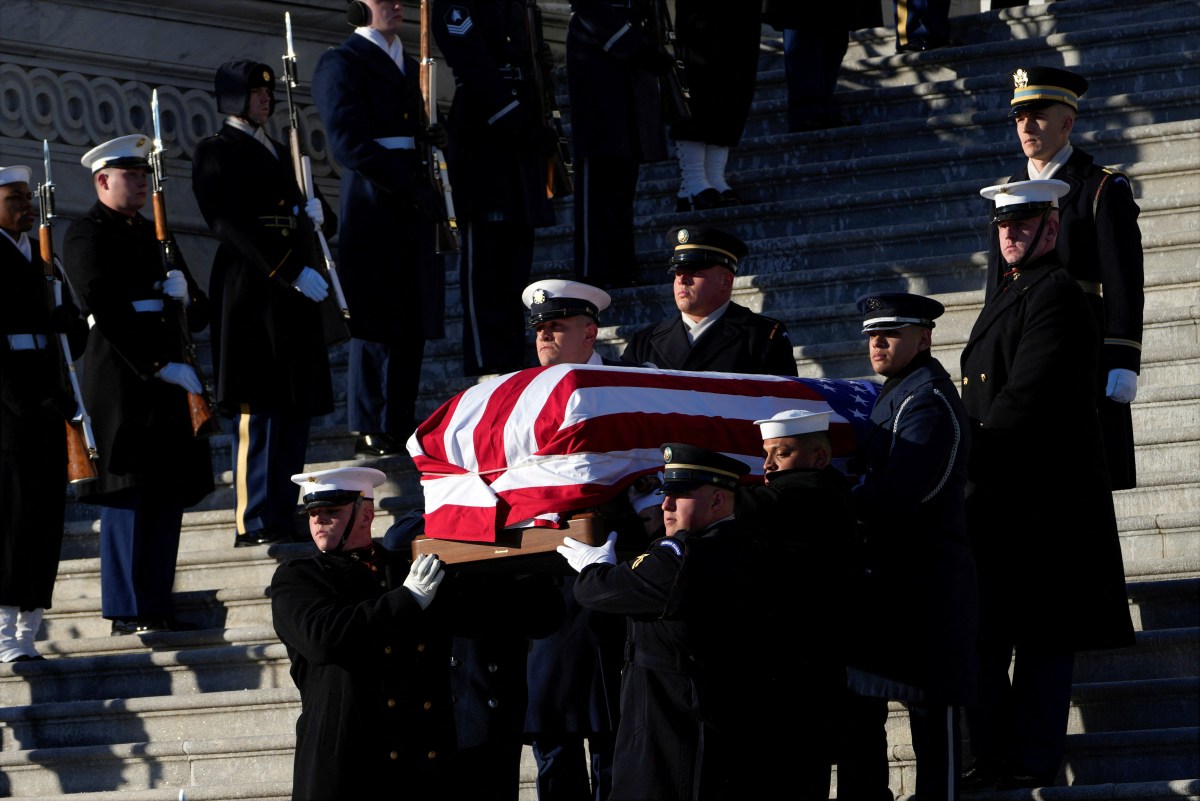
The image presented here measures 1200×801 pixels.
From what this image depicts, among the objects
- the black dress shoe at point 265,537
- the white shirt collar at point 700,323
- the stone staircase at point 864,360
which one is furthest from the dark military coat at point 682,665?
the black dress shoe at point 265,537

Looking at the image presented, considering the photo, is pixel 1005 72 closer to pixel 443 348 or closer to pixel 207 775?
pixel 443 348

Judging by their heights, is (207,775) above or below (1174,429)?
below

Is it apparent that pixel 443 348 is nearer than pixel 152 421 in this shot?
No

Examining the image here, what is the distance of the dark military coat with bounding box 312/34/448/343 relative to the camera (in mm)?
10781

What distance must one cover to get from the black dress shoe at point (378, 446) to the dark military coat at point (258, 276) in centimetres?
25

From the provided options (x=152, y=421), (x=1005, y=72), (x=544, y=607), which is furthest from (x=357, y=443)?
(x=1005, y=72)

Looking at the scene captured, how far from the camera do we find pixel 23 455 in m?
10.1

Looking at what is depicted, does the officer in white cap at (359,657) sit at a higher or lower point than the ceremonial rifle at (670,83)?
lower

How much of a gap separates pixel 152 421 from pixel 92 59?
3988 mm

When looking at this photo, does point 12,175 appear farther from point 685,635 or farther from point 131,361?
point 685,635

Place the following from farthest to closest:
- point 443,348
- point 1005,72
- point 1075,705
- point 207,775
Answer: point 1005,72
point 443,348
point 207,775
point 1075,705

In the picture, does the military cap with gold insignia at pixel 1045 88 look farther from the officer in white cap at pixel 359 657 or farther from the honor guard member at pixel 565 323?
the officer in white cap at pixel 359 657

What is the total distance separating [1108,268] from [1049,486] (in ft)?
3.18

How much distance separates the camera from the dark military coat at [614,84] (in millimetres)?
11602
